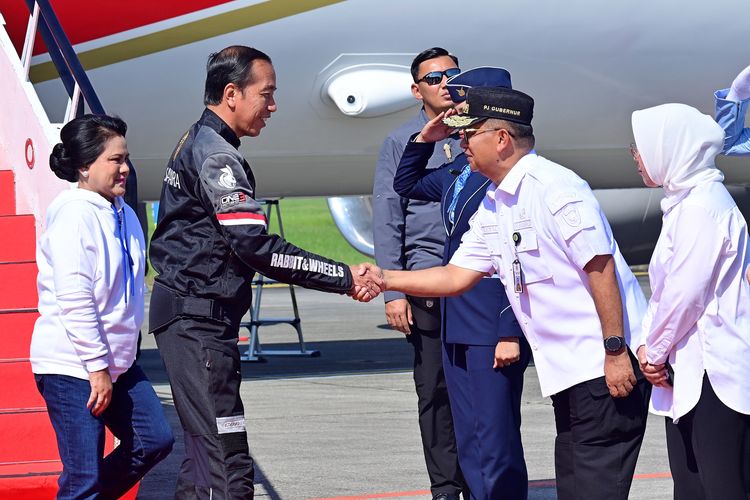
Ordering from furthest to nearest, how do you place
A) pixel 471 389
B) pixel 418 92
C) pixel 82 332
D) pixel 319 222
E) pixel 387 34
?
pixel 319 222 → pixel 387 34 → pixel 418 92 → pixel 471 389 → pixel 82 332

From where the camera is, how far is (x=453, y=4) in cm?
918

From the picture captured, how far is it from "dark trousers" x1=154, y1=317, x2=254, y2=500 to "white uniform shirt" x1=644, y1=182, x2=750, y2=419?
4.76 feet

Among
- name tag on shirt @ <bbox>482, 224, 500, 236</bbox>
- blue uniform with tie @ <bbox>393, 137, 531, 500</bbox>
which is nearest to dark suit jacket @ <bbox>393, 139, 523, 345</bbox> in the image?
blue uniform with tie @ <bbox>393, 137, 531, 500</bbox>

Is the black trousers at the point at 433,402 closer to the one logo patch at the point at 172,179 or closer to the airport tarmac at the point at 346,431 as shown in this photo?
the airport tarmac at the point at 346,431

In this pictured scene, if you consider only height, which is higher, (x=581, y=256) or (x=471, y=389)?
(x=581, y=256)

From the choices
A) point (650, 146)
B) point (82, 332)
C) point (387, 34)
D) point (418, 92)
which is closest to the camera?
point (650, 146)

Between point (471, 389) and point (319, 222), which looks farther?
point (319, 222)

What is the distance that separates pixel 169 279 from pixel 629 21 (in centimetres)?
591

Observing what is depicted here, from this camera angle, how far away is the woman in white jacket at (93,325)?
4379 mm

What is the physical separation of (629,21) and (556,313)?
5727mm

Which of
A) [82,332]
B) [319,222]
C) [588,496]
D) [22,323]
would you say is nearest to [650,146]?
[588,496]

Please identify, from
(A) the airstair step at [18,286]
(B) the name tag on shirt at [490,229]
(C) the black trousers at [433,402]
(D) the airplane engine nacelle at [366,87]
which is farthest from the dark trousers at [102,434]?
(D) the airplane engine nacelle at [366,87]

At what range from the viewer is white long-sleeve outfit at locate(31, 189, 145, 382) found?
14.3ft

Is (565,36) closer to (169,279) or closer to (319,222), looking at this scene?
(169,279)
